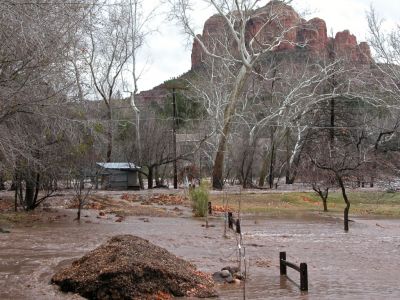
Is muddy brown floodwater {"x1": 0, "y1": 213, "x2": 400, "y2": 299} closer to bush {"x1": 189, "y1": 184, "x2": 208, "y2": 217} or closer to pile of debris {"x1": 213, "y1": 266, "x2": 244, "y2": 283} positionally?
pile of debris {"x1": 213, "y1": 266, "x2": 244, "y2": 283}

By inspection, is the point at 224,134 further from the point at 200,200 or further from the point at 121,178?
the point at 200,200

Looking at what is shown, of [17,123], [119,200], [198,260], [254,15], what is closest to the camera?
[198,260]

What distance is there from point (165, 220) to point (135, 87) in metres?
26.1

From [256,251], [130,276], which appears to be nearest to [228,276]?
[130,276]

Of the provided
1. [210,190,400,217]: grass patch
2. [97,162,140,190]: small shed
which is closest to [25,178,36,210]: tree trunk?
[210,190,400,217]: grass patch

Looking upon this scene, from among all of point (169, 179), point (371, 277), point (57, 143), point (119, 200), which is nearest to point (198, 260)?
point (371, 277)

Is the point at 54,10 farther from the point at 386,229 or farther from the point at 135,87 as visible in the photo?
the point at 135,87

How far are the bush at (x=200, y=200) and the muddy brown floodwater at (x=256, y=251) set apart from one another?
105cm

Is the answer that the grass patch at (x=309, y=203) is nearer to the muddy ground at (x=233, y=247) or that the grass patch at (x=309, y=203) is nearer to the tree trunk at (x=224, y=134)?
the muddy ground at (x=233, y=247)

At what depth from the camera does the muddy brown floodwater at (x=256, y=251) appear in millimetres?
11305

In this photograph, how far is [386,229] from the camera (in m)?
23.4

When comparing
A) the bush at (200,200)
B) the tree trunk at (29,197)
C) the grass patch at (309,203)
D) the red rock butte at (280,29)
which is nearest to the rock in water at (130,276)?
the bush at (200,200)

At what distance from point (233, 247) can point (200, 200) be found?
8.92 m

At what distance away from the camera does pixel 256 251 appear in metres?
16.2
